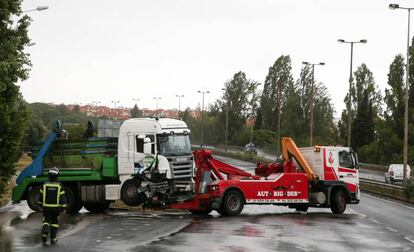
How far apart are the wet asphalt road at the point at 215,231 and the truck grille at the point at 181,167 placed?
4.80 ft

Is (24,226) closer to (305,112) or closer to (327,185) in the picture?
(327,185)

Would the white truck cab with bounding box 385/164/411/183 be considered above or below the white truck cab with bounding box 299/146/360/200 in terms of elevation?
below

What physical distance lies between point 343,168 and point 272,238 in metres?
10.1

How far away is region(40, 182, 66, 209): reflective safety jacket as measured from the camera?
1512cm

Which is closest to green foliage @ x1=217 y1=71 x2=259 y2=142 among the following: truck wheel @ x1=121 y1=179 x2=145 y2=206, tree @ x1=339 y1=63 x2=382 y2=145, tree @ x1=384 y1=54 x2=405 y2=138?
tree @ x1=339 y1=63 x2=382 y2=145

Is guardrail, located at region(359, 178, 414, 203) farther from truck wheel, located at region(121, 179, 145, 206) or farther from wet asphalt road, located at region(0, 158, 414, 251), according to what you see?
truck wheel, located at region(121, 179, 145, 206)

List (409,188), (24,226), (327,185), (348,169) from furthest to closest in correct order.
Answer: (409,188), (348,169), (327,185), (24,226)

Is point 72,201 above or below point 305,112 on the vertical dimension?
below

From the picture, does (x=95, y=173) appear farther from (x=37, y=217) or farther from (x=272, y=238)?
(x=272, y=238)

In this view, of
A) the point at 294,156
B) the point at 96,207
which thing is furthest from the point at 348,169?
the point at 96,207

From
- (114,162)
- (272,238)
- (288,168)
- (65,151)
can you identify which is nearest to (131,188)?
(114,162)

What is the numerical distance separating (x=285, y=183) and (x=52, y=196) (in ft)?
38.7

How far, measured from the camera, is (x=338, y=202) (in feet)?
85.6

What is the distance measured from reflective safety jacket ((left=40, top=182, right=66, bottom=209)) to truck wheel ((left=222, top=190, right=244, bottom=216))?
9.36m
